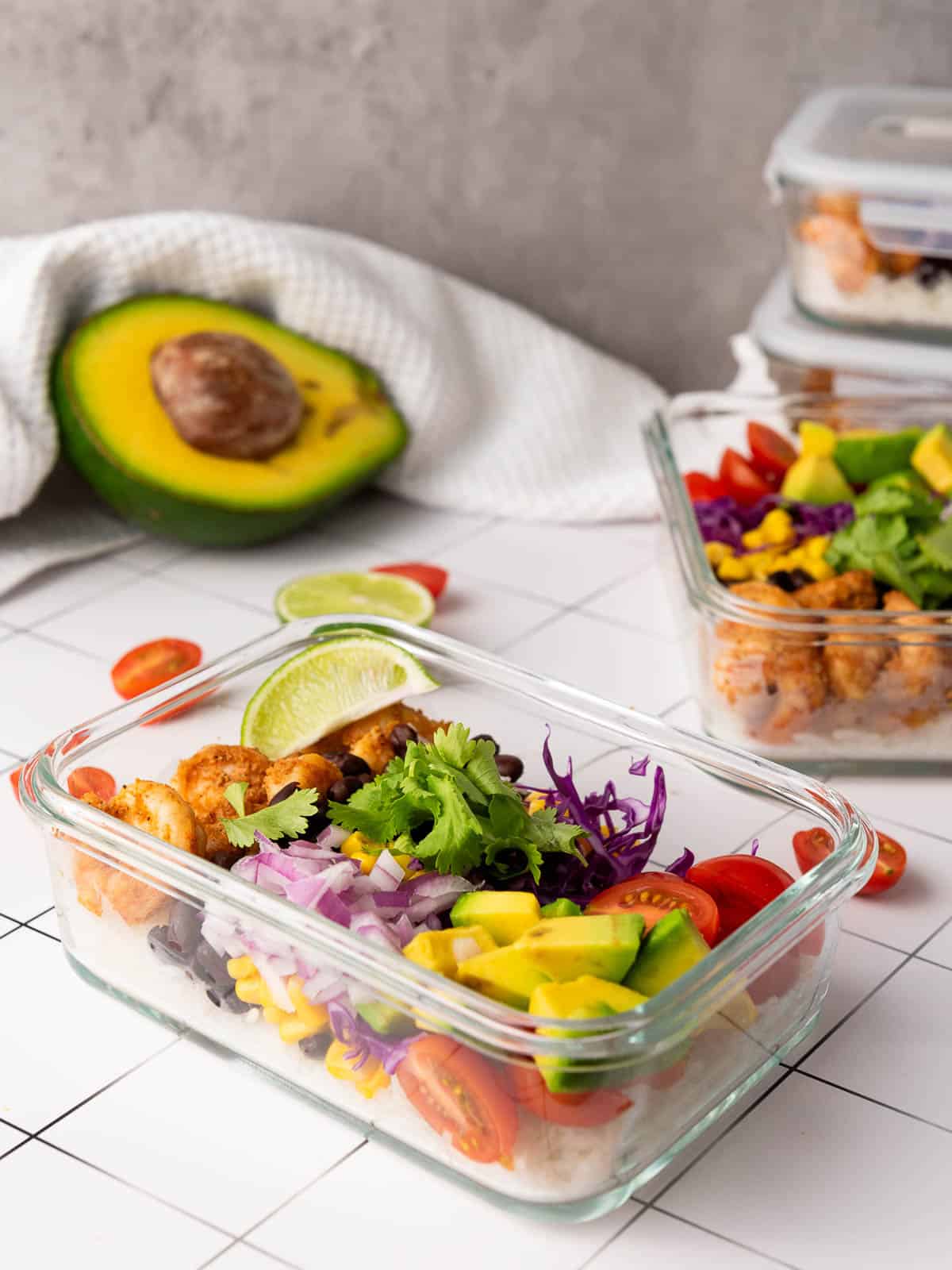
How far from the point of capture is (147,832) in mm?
817

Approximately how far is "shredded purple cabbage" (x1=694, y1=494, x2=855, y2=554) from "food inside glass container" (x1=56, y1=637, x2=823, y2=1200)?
1.26 feet

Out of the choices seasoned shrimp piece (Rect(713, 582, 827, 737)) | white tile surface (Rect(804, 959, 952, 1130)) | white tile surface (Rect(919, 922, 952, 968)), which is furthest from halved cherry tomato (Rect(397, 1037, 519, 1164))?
seasoned shrimp piece (Rect(713, 582, 827, 737))

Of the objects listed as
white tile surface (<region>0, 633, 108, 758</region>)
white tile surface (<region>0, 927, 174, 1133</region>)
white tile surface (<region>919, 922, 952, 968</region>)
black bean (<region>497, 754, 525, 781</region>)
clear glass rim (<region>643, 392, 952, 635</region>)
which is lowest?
white tile surface (<region>919, 922, 952, 968</region>)

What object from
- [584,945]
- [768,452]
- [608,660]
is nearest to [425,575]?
[608,660]

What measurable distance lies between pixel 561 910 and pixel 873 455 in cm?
71

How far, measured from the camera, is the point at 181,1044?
2.79 feet

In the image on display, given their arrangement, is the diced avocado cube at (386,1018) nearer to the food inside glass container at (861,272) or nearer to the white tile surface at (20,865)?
the white tile surface at (20,865)

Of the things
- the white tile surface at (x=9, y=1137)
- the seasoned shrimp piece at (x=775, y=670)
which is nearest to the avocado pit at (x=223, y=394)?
the seasoned shrimp piece at (x=775, y=670)

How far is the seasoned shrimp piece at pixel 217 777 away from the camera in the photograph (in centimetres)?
89

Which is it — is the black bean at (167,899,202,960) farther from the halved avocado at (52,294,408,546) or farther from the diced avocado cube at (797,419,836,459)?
the diced avocado cube at (797,419,836,459)

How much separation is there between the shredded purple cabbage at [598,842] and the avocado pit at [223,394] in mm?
596

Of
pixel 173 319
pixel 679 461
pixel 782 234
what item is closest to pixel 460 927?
pixel 679 461

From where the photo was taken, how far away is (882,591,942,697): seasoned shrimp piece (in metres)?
1.07

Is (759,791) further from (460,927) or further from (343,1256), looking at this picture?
(343,1256)
